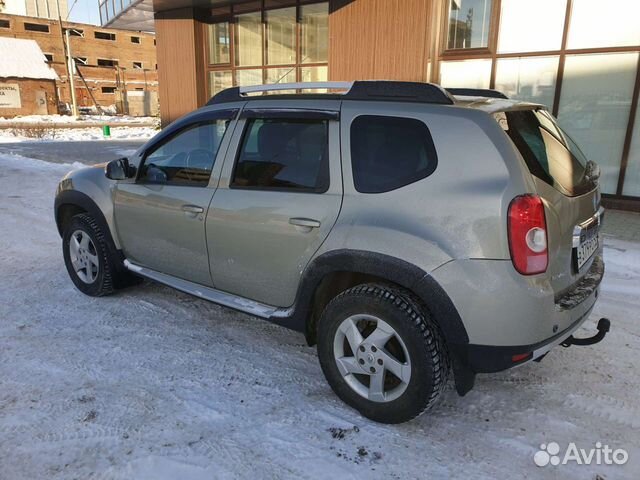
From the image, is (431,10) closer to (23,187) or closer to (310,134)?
(310,134)

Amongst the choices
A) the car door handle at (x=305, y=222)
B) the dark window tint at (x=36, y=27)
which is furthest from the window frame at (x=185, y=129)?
the dark window tint at (x=36, y=27)

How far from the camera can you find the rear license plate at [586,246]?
262 centimetres

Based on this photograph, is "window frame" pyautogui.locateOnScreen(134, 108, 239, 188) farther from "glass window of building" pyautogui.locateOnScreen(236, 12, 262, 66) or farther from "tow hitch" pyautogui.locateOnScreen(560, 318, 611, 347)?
"glass window of building" pyautogui.locateOnScreen(236, 12, 262, 66)

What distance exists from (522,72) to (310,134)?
720cm

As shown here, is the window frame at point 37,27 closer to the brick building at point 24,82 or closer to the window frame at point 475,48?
the brick building at point 24,82

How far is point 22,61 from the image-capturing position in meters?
38.9

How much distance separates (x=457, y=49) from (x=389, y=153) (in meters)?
7.77

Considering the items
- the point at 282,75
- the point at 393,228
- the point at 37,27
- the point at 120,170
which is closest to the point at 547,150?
the point at 393,228

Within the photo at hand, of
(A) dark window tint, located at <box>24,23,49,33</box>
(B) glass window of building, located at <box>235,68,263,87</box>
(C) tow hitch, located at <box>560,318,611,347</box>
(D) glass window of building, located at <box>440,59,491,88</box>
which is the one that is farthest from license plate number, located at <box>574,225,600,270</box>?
(A) dark window tint, located at <box>24,23,49,33</box>

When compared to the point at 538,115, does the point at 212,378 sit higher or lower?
lower

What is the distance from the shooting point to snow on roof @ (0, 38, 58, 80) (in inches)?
1468

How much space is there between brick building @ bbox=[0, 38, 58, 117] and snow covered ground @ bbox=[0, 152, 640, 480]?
40.1 m

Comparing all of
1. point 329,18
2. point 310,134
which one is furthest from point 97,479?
point 329,18

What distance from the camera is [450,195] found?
237 cm
